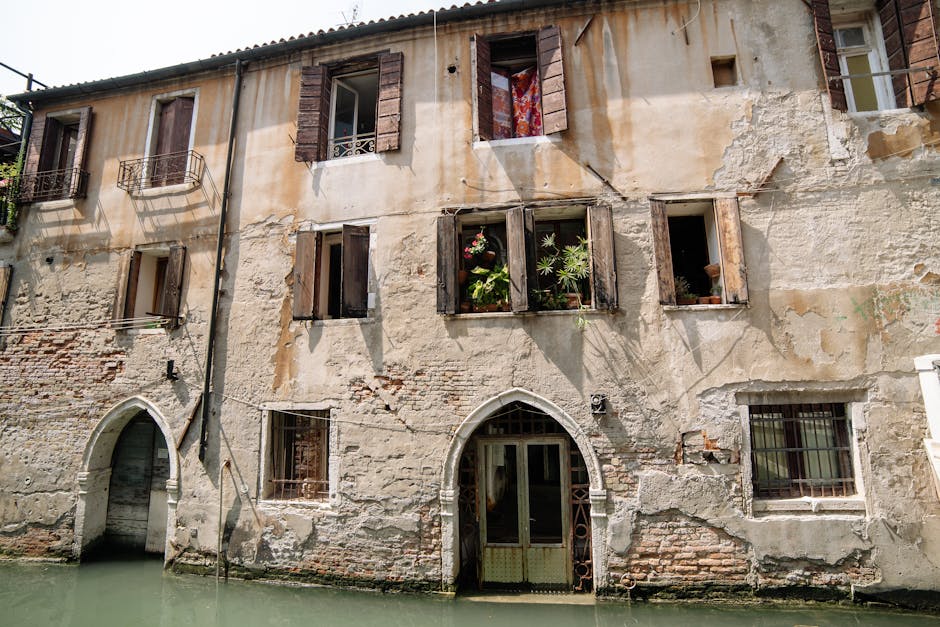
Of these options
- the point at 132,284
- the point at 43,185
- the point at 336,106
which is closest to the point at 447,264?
the point at 336,106

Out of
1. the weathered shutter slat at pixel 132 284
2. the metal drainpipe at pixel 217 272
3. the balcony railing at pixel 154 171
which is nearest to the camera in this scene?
the metal drainpipe at pixel 217 272

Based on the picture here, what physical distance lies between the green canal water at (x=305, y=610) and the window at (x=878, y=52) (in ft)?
22.6

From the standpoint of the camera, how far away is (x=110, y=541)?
8820mm

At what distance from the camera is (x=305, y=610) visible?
21.4 ft

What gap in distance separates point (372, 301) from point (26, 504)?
23.4ft

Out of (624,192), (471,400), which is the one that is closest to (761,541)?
(471,400)

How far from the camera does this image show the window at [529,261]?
7047 millimetres

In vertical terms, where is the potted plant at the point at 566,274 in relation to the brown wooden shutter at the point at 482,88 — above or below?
below

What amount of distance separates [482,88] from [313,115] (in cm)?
289

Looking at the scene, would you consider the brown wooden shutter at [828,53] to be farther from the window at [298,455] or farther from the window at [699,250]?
the window at [298,455]

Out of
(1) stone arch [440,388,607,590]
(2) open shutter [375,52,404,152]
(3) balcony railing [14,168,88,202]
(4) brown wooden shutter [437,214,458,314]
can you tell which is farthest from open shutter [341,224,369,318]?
(3) balcony railing [14,168,88,202]

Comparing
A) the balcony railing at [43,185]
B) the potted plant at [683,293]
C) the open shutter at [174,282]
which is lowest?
the potted plant at [683,293]

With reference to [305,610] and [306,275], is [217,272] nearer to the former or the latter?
[306,275]

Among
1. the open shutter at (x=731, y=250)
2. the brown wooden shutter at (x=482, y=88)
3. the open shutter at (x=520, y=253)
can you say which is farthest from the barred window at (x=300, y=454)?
the open shutter at (x=731, y=250)
